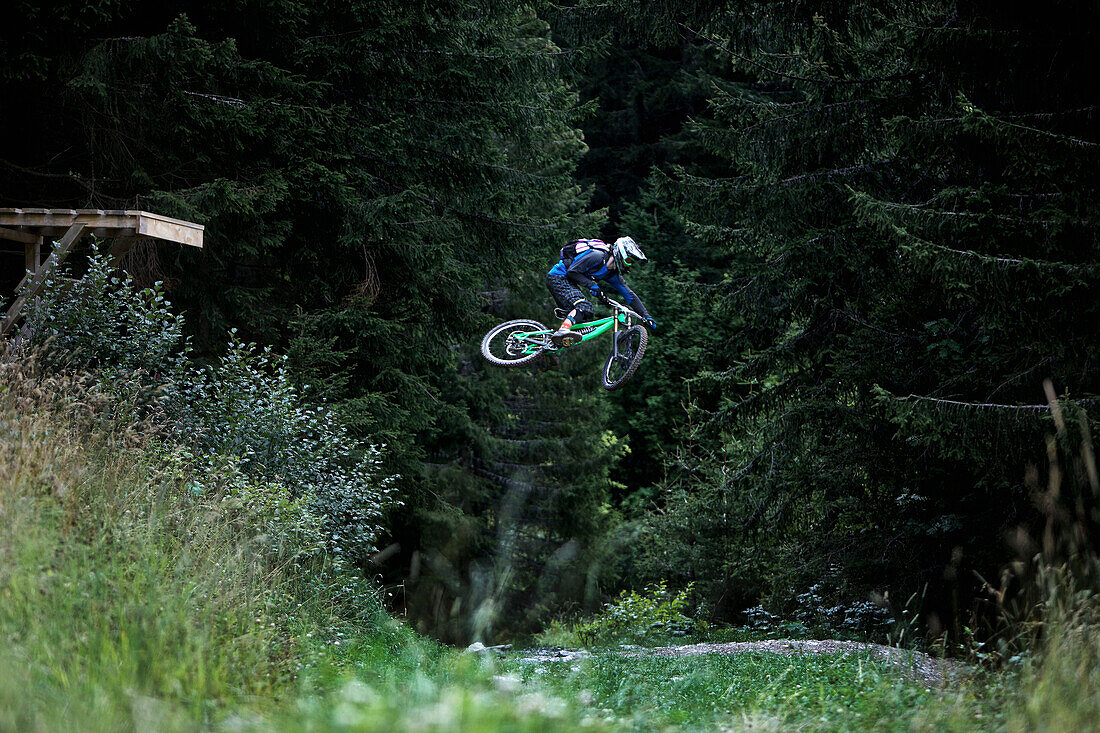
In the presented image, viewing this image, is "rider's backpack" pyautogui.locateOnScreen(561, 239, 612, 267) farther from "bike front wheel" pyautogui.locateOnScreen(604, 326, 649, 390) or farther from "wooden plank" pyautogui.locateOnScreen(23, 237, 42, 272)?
"wooden plank" pyautogui.locateOnScreen(23, 237, 42, 272)

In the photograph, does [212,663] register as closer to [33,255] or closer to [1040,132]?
[33,255]

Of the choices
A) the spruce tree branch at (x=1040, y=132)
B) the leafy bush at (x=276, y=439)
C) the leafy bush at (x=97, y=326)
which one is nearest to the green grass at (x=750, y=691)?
the leafy bush at (x=276, y=439)

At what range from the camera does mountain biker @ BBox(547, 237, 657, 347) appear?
363 inches

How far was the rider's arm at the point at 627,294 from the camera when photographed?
9203 mm

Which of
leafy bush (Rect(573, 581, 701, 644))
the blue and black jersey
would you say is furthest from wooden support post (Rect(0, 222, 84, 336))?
leafy bush (Rect(573, 581, 701, 644))

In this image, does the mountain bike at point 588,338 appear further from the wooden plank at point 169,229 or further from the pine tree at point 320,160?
the wooden plank at point 169,229

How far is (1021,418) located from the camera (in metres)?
8.42

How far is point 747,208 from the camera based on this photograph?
12953 mm

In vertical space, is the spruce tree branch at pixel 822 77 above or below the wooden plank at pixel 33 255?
above

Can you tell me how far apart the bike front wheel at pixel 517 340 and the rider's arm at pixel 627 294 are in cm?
96

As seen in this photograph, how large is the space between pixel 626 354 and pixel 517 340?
1.23 m

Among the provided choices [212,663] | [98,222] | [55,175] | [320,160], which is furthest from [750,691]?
[55,175]

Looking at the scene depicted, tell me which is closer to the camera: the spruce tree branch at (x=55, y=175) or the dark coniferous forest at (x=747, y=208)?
the dark coniferous forest at (x=747, y=208)

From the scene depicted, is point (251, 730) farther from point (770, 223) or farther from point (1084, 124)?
point (770, 223)
